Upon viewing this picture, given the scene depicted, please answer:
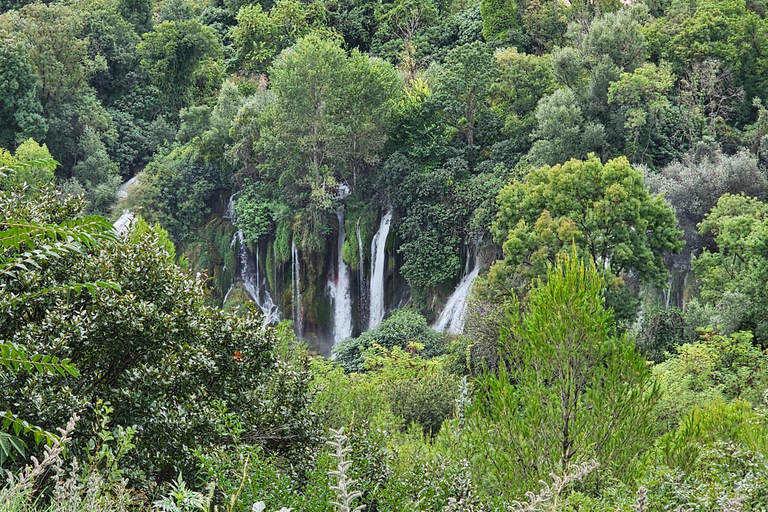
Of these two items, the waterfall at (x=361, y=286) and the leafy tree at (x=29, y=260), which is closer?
the leafy tree at (x=29, y=260)

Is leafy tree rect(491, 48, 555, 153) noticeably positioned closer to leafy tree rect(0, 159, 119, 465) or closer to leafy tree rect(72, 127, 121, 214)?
leafy tree rect(72, 127, 121, 214)

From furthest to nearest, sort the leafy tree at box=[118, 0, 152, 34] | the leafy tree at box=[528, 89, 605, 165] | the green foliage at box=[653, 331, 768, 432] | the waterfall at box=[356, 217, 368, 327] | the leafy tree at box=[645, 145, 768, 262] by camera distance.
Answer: the leafy tree at box=[118, 0, 152, 34]
the waterfall at box=[356, 217, 368, 327]
the leafy tree at box=[528, 89, 605, 165]
the leafy tree at box=[645, 145, 768, 262]
the green foliage at box=[653, 331, 768, 432]

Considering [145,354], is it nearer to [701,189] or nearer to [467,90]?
[701,189]

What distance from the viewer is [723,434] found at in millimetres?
8805

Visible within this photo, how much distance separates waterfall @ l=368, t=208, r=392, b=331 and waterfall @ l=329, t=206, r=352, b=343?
3.45ft

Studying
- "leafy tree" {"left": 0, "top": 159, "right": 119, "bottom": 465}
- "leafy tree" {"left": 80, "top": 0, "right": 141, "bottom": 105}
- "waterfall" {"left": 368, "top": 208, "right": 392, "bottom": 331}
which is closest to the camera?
"leafy tree" {"left": 0, "top": 159, "right": 119, "bottom": 465}

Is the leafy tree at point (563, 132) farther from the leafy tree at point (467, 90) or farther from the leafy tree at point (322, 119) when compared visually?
the leafy tree at point (322, 119)

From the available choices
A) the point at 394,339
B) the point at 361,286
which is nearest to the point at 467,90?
the point at 361,286

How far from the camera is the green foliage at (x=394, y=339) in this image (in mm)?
25391

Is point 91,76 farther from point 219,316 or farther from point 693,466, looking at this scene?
point 693,466

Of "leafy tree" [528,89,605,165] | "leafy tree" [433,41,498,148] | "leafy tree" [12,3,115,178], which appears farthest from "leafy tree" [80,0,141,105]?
"leafy tree" [528,89,605,165]

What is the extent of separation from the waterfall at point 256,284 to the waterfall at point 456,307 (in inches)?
292

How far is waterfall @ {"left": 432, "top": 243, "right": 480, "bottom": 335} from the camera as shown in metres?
26.7

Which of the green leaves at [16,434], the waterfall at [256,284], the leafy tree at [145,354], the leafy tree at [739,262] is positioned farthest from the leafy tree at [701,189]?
the green leaves at [16,434]
